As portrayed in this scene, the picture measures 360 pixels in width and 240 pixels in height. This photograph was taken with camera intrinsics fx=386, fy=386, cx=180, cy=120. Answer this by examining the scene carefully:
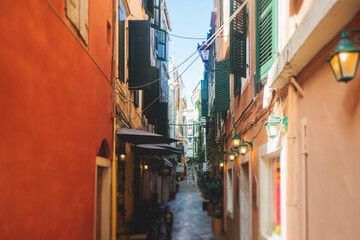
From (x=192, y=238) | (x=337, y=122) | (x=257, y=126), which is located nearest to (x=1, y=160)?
(x=337, y=122)

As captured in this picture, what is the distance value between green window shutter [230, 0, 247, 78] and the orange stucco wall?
314cm

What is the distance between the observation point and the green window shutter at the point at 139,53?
37.2ft

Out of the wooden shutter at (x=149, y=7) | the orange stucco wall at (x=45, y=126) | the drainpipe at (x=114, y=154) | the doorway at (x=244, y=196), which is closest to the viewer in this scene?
the orange stucco wall at (x=45, y=126)

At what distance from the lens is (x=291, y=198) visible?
4.61m

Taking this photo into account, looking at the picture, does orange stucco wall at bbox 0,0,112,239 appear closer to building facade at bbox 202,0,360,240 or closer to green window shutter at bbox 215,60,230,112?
building facade at bbox 202,0,360,240

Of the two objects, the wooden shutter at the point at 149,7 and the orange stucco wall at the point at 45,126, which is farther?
the wooden shutter at the point at 149,7

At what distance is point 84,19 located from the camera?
634cm

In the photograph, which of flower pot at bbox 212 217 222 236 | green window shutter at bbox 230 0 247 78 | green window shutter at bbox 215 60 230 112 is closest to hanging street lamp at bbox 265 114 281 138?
green window shutter at bbox 230 0 247 78

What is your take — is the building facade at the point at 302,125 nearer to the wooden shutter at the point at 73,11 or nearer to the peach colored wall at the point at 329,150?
the peach colored wall at the point at 329,150

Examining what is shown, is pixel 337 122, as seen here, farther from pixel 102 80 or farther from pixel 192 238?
pixel 192 238

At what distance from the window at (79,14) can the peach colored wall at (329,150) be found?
3.25 metres

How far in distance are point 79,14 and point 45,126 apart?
7.73 ft

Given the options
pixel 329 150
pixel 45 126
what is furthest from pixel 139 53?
pixel 329 150

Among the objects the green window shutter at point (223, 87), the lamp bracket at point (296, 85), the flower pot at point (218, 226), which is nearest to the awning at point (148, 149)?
the green window shutter at point (223, 87)
